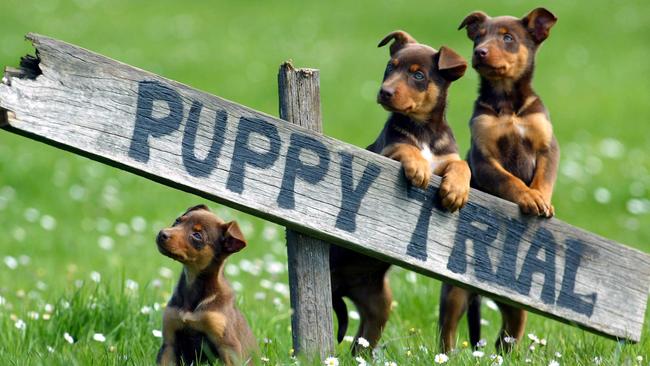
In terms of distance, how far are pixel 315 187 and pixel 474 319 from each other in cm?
171

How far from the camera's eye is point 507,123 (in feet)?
16.9

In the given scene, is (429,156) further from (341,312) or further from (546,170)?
(341,312)

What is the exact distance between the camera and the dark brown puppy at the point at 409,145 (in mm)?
4453

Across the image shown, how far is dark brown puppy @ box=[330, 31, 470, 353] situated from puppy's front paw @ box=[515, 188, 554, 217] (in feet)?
1.16

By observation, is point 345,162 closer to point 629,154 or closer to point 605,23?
point 629,154

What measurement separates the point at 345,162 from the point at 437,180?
1.50ft

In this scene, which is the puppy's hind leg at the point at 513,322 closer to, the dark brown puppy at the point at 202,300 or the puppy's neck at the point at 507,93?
the puppy's neck at the point at 507,93

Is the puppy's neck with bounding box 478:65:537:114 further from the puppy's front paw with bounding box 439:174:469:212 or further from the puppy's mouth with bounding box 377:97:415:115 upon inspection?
the puppy's front paw with bounding box 439:174:469:212

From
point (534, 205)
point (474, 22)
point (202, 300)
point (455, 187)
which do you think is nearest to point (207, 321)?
point (202, 300)

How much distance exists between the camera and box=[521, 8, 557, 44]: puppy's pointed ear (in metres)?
5.22

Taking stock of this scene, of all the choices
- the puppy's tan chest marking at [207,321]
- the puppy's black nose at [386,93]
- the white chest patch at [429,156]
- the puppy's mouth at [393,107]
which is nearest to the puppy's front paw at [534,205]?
the white chest patch at [429,156]

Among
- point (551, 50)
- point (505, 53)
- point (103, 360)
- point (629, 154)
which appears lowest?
point (103, 360)

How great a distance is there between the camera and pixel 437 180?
4.46 metres

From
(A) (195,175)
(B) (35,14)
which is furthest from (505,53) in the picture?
(B) (35,14)
